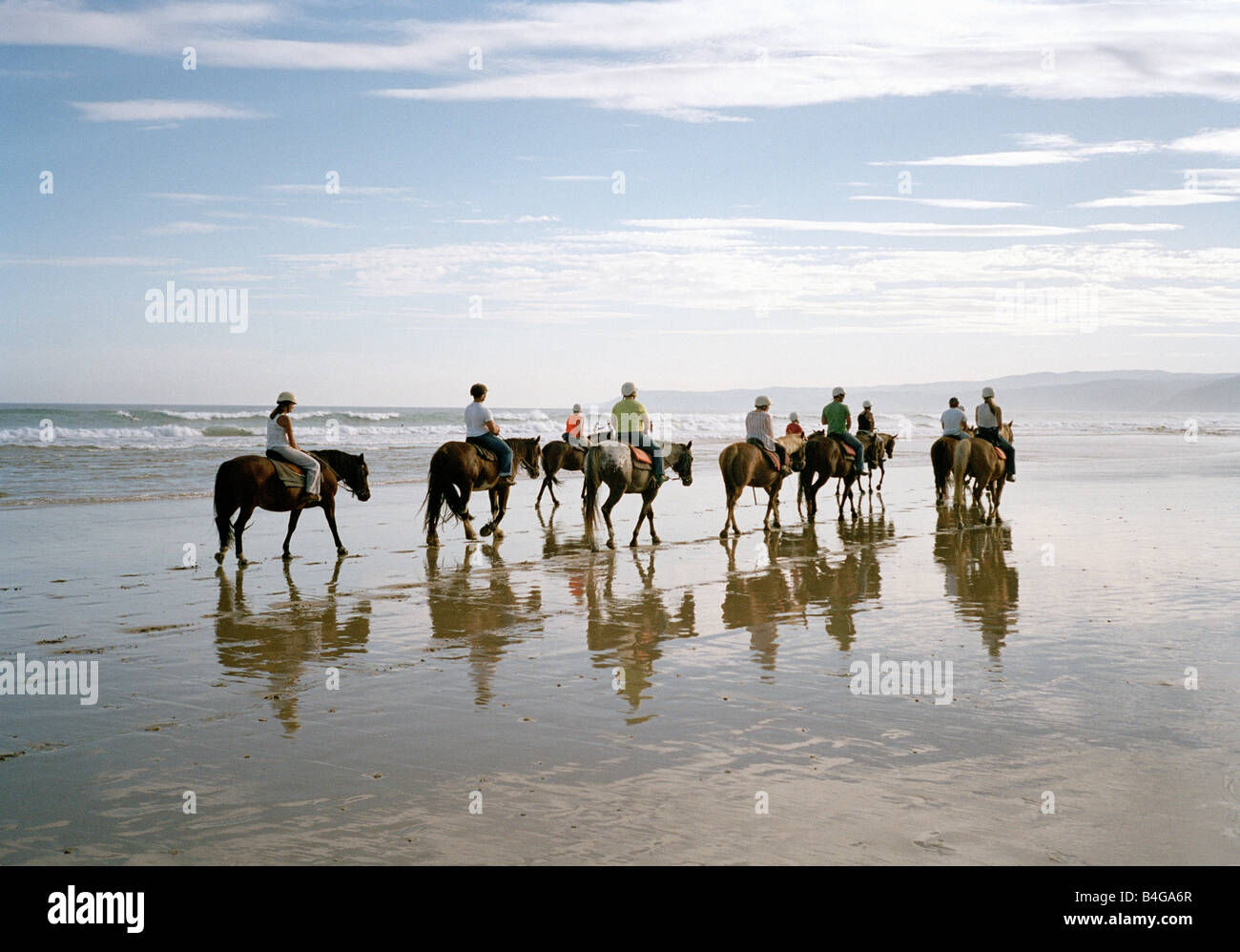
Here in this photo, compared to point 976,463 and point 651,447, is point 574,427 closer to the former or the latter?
point 651,447

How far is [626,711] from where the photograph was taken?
265 inches

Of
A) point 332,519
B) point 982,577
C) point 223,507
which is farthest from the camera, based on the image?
point 332,519

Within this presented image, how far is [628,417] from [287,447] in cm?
488

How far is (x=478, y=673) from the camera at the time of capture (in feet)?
25.6

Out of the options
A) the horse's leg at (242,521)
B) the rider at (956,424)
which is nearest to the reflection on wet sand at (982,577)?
the rider at (956,424)

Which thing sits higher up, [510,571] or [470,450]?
[470,450]

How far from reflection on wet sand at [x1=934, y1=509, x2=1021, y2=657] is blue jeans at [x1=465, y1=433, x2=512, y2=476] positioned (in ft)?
22.1

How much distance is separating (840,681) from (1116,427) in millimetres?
85061

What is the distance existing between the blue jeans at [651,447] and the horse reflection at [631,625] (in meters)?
3.21

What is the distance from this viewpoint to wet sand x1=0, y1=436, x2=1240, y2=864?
477cm

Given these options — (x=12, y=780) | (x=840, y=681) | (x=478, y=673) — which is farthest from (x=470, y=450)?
(x=12, y=780)

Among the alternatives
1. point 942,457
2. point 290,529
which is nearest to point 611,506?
point 290,529
